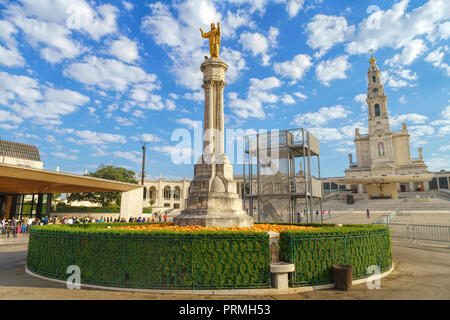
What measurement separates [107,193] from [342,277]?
5176cm

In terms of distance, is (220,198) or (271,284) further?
(220,198)

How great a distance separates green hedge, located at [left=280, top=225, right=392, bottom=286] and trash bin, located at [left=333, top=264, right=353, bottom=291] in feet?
0.71

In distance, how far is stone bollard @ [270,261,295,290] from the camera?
6633 millimetres

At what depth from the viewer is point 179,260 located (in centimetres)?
666

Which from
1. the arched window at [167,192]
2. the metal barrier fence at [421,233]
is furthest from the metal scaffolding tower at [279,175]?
the arched window at [167,192]

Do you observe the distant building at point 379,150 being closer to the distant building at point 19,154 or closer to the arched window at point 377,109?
the arched window at point 377,109

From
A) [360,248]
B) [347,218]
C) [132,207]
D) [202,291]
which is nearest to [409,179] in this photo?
[347,218]

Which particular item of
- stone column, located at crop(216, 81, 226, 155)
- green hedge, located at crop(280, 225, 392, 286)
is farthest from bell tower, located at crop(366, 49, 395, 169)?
green hedge, located at crop(280, 225, 392, 286)

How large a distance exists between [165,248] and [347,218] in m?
30.4

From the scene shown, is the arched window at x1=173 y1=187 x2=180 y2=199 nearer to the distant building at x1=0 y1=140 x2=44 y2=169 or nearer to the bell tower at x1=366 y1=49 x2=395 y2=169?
the distant building at x1=0 y1=140 x2=44 y2=169

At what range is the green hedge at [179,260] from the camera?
6.59 m

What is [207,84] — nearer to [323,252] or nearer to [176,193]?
[323,252]
